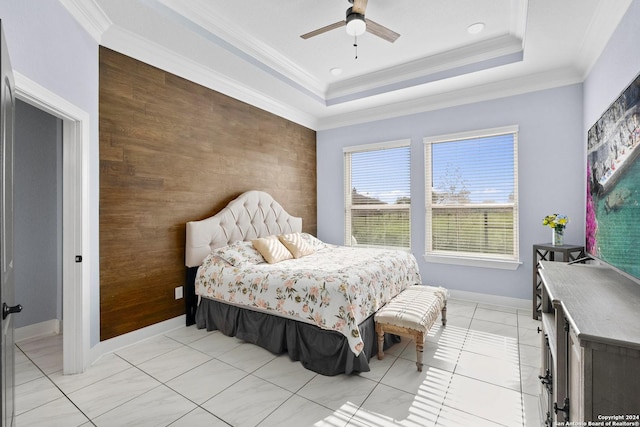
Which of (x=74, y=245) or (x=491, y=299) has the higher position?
(x=74, y=245)

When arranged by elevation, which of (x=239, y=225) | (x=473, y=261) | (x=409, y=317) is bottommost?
(x=409, y=317)

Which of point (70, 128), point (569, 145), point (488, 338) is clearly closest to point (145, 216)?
point (70, 128)

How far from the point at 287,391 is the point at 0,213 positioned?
5.96 feet

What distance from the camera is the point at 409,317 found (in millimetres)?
2336

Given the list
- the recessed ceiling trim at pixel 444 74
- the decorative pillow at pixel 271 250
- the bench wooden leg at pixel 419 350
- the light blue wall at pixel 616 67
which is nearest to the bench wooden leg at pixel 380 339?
the bench wooden leg at pixel 419 350

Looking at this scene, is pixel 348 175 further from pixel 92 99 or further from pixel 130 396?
pixel 130 396

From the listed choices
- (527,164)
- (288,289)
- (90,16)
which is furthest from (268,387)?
(527,164)

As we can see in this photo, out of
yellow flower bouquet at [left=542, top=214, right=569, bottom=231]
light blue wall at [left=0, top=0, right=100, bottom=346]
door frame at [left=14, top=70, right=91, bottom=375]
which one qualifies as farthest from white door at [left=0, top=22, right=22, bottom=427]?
yellow flower bouquet at [left=542, top=214, right=569, bottom=231]

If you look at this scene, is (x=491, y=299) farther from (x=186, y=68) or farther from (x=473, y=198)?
(x=186, y=68)

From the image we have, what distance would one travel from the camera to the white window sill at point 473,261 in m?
3.73

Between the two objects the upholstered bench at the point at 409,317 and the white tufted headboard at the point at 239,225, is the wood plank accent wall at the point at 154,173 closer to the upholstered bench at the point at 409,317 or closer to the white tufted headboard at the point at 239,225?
the white tufted headboard at the point at 239,225

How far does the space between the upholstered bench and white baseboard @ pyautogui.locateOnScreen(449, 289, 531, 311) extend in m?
1.50

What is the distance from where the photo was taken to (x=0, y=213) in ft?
3.67

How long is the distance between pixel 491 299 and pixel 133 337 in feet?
13.3
